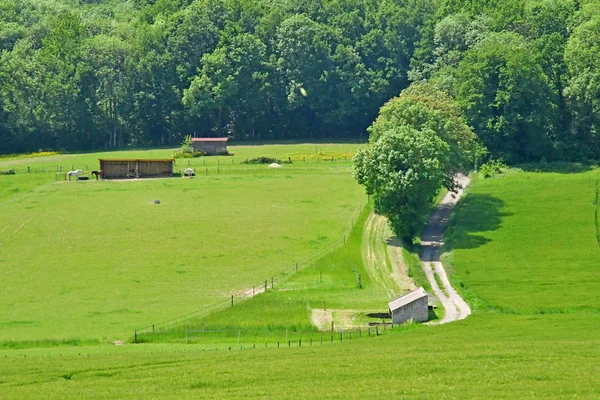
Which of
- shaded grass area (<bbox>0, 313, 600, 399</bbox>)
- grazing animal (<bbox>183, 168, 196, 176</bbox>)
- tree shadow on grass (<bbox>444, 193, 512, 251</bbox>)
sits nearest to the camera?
shaded grass area (<bbox>0, 313, 600, 399</bbox>)

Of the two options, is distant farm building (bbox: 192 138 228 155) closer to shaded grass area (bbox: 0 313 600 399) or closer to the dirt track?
the dirt track

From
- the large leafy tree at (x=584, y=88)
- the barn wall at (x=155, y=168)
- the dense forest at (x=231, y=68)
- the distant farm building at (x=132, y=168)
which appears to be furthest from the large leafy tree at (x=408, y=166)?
the dense forest at (x=231, y=68)

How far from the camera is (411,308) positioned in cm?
8538

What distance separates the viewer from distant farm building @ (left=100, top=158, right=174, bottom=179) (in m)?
144

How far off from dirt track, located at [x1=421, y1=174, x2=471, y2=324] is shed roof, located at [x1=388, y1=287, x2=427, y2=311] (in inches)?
90.8

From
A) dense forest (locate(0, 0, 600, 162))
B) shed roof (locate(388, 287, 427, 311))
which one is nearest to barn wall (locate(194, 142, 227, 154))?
dense forest (locate(0, 0, 600, 162))

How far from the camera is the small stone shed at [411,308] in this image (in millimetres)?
84875

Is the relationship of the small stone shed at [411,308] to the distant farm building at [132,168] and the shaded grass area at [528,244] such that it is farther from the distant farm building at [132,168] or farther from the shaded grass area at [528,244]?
the distant farm building at [132,168]

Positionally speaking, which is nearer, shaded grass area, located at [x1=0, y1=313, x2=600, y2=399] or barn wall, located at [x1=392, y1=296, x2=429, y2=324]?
shaded grass area, located at [x1=0, y1=313, x2=600, y2=399]

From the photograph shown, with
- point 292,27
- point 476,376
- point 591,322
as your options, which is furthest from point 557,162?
point 476,376

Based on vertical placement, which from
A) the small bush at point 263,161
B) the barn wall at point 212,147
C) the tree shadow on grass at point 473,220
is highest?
the barn wall at point 212,147

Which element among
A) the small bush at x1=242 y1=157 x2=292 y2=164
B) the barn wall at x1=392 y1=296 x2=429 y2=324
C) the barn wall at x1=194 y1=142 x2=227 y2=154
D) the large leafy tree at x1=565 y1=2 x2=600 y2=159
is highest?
the large leafy tree at x1=565 y1=2 x2=600 y2=159

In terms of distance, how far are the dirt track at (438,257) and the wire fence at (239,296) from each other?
7936 millimetres

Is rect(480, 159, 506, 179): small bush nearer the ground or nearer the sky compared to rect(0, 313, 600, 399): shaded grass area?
nearer the sky
